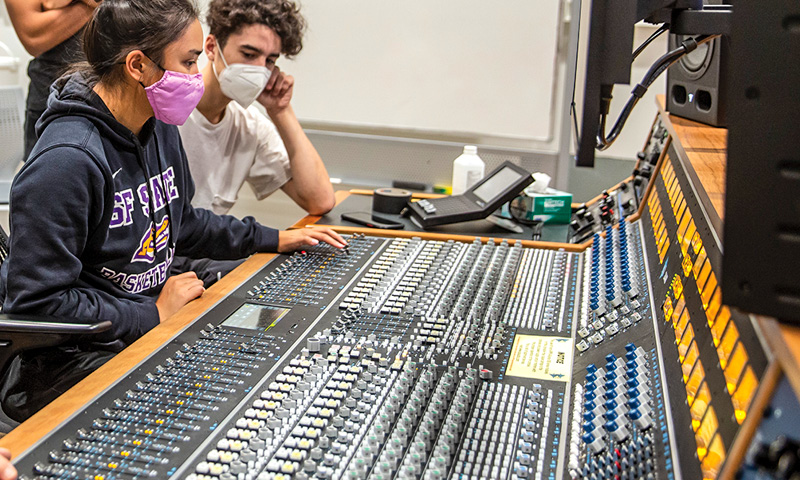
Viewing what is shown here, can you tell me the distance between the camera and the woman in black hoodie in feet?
4.28

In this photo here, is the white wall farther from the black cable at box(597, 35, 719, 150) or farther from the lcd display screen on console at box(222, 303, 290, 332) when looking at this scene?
the black cable at box(597, 35, 719, 150)

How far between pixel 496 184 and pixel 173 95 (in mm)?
1040

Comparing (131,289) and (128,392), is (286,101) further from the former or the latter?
(128,392)

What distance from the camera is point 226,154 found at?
2305mm

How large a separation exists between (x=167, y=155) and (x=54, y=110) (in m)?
0.33

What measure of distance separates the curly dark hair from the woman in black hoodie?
45 centimetres

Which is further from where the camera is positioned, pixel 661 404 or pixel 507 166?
pixel 507 166

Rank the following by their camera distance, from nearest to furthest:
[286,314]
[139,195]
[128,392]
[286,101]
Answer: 1. [128,392]
2. [286,314]
3. [139,195]
4. [286,101]

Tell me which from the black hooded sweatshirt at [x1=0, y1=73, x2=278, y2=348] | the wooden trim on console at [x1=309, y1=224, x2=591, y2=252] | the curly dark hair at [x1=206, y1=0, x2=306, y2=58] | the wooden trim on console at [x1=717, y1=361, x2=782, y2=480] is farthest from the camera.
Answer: the curly dark hair at [x1=206, y1=0, x2=306, y2=58]

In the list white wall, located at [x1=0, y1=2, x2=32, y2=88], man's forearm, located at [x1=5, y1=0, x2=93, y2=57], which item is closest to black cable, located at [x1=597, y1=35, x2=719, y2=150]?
man's forearm, located at [x1=5, y1=0, x2=93, y2=57]

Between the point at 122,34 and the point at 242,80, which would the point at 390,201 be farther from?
the point at 122,34

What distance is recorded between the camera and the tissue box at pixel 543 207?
2.18 m

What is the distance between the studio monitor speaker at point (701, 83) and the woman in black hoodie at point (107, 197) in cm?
117

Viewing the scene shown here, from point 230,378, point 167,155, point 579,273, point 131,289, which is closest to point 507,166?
point 579,273
